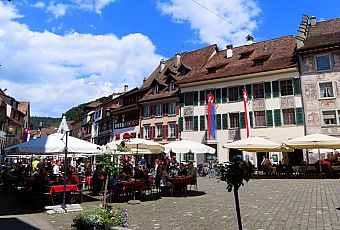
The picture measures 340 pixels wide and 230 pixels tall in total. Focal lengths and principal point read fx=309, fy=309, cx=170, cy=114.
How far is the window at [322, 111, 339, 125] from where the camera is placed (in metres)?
25.7

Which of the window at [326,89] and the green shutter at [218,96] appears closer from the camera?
the window at [326,89]

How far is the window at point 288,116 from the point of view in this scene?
27.0 meters

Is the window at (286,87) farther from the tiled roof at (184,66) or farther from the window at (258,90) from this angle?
the tiled roof at (184,66)

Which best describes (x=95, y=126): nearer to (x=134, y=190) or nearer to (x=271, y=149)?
(x=271, y=149)

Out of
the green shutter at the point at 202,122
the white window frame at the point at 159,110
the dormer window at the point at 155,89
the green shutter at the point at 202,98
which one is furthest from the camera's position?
the dormer window at the point at 155,89

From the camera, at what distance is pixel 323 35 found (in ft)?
95.8

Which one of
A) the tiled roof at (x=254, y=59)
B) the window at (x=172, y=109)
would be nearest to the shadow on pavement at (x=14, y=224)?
the tiled roof at (x=254, y=59)

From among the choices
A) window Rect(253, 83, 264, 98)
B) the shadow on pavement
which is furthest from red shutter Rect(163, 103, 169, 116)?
the shadow on pavement

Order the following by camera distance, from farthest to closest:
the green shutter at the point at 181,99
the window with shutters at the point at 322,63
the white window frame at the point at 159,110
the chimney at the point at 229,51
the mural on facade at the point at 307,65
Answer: the white window frame at the point at 159,110 → the chimney at the point at 229,51 → the green shutter at the point at 181,99 → the mural on facade at the point at 307,65 → the window with shutters at the point at 322,63

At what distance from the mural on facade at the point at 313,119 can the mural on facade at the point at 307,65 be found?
12.4 feet

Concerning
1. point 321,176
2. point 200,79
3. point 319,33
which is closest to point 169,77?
point 200,79

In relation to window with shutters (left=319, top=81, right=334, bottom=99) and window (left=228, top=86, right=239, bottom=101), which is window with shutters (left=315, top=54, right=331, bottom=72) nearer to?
window with shutters (left=319, top=81, right=334, bottom=99)

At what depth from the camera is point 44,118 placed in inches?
5886

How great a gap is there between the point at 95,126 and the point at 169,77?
1010 inches
